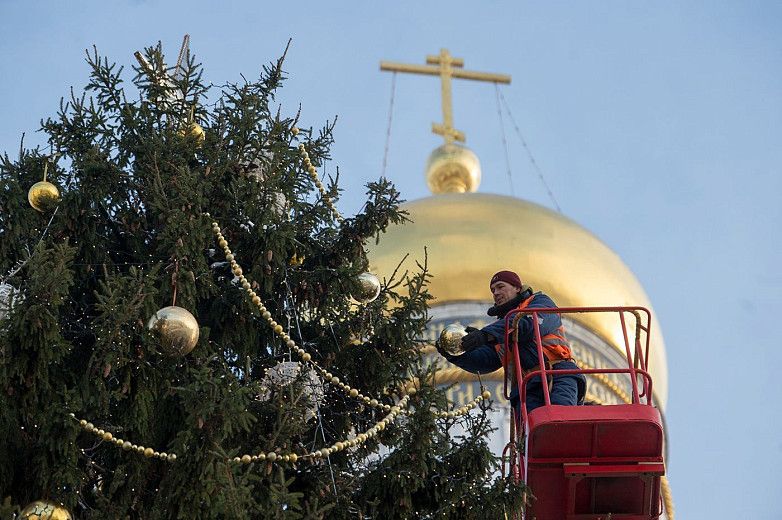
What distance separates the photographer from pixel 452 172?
24.3 meters

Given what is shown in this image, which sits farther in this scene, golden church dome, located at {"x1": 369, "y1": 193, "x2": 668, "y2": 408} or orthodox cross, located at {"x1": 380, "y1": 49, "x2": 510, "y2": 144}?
orthodox cross, located at {"x1": 380, "y1": 49, "x2": 510, "y2": 144}

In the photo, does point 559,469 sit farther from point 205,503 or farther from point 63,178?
point 63,178

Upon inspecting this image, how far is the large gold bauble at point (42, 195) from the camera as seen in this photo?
8766mm

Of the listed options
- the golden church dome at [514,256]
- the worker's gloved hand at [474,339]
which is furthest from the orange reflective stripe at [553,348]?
the golden church dome at [514,256]

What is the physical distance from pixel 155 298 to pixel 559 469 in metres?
2.43

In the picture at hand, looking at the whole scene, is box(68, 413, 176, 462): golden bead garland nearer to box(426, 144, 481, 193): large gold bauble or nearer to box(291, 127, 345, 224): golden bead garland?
box(291, 127, 345, 224): golden bead garland

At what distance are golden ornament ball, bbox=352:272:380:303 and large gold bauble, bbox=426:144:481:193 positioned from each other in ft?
49.0

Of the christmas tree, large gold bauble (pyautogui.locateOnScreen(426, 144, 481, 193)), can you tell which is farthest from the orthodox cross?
the christmas tree

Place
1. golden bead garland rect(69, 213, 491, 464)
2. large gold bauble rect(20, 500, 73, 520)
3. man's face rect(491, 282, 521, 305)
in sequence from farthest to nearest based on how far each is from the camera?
man's face rect(491, 282, 521, 305) → golden bead garland rect(69, 213, 491, 464) → large gold bauble rect(20, 500, 73, 520)

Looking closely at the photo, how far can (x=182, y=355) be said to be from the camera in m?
7.97

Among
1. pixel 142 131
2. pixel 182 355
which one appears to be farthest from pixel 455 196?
pixel 182 355

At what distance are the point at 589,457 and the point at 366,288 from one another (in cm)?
157

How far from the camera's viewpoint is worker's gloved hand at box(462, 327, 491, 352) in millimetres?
9531

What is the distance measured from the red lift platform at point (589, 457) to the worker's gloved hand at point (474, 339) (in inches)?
13.7
